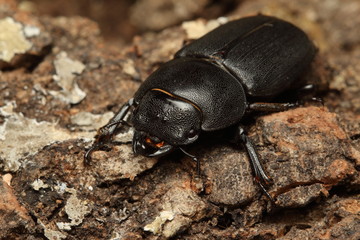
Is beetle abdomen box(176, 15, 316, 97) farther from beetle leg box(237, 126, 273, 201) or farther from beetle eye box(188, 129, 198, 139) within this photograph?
beetle eye box(188, 129, 198, 139)

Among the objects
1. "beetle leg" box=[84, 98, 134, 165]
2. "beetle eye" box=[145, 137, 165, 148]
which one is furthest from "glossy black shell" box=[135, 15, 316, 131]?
"beetle eye" box=[145, 137, 165, 148]

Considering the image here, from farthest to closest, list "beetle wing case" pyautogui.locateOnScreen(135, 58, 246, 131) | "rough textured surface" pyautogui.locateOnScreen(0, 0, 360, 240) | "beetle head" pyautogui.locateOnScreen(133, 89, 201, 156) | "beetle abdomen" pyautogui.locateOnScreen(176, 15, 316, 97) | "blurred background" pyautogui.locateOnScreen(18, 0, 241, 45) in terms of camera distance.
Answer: "blurred background" pyautogui.locateOnScreen(18, 0, 241, 45), "beetle abdomen" pyautogui.locateOnScreen(176, 15, 316, 97), "beetle wing case" pyautogui.locateOnScreen(135, 58, 246, 131), "beetle head" pyautogui.locateOnScreen(133, 89, 201, 156), "rough textured surface" pyautogui.locateOnScreen(0, 0, 360, 240)

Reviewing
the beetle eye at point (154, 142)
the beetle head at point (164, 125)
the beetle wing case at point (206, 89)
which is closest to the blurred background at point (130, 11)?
the beetle wing case at point (206, 89)

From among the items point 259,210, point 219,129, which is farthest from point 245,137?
point 259,210

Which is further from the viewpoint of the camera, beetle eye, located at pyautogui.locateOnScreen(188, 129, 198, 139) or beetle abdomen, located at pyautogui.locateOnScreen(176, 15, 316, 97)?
beetle abdomen, located at pyautogui.locateOnScreen(176, 15, 316, 97)

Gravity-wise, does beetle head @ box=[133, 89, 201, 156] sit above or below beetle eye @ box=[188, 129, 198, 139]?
above

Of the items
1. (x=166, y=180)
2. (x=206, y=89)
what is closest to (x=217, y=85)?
(x=206, y=89)

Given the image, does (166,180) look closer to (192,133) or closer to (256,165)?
(192,133)
